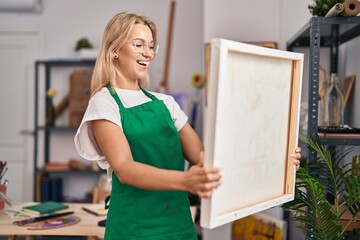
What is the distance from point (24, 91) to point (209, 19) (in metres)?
2.40

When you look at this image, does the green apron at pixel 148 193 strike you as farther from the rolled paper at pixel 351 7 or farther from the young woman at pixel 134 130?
the rolled paper at pixel 351 7

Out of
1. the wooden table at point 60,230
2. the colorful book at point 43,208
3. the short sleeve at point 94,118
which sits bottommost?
the wooden table at point 60,230

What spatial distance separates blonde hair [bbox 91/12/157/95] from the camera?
67.1 inches

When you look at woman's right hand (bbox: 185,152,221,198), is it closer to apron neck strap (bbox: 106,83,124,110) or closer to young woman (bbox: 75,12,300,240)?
young woman (bbox: 75,12,300,240)

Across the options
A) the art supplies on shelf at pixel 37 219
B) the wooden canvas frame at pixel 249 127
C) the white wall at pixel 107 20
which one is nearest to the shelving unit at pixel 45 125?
the white wall at pixel 107 20

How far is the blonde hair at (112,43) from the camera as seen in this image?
1.71m

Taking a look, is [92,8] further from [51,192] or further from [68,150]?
[51,192]

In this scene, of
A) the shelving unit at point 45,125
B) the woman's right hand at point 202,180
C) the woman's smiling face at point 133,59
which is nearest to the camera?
the woman's right hand at point 202,180

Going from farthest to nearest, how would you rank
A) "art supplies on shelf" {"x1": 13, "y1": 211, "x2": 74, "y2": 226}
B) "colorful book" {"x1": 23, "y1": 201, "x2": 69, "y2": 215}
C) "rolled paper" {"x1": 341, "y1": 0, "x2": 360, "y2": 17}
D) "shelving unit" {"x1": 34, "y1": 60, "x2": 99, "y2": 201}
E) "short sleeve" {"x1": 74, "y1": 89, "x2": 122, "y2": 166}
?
"shelving unit" {"x1": 34, "y1": 60, "x2": 99, "y2": 201} < "colorful book" {"x1": 23, "y1": 201, "x2": 69, "y2": 215} < "art supplies on shelf" {"x1": 13, "y1": 211, "x2": 74, "y2": 226} < "rolled paper" {"x1": 341, "y1": 0, "x2": 360, "y2": 17} < "short sleeve" {"x1": 74, "y1": 89, "x2": 122, "y2": 166}

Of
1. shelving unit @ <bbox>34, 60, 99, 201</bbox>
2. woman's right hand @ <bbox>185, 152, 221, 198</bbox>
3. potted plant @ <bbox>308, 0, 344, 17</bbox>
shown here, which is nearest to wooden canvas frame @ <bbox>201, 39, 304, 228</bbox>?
woman's right hand @ <bbox>185, 152, 221, 198</bbox>

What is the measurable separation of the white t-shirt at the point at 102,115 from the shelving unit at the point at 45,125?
3.33 m

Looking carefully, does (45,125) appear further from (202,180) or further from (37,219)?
(202,180)

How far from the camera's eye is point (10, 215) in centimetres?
281

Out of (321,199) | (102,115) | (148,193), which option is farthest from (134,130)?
(321,199)
